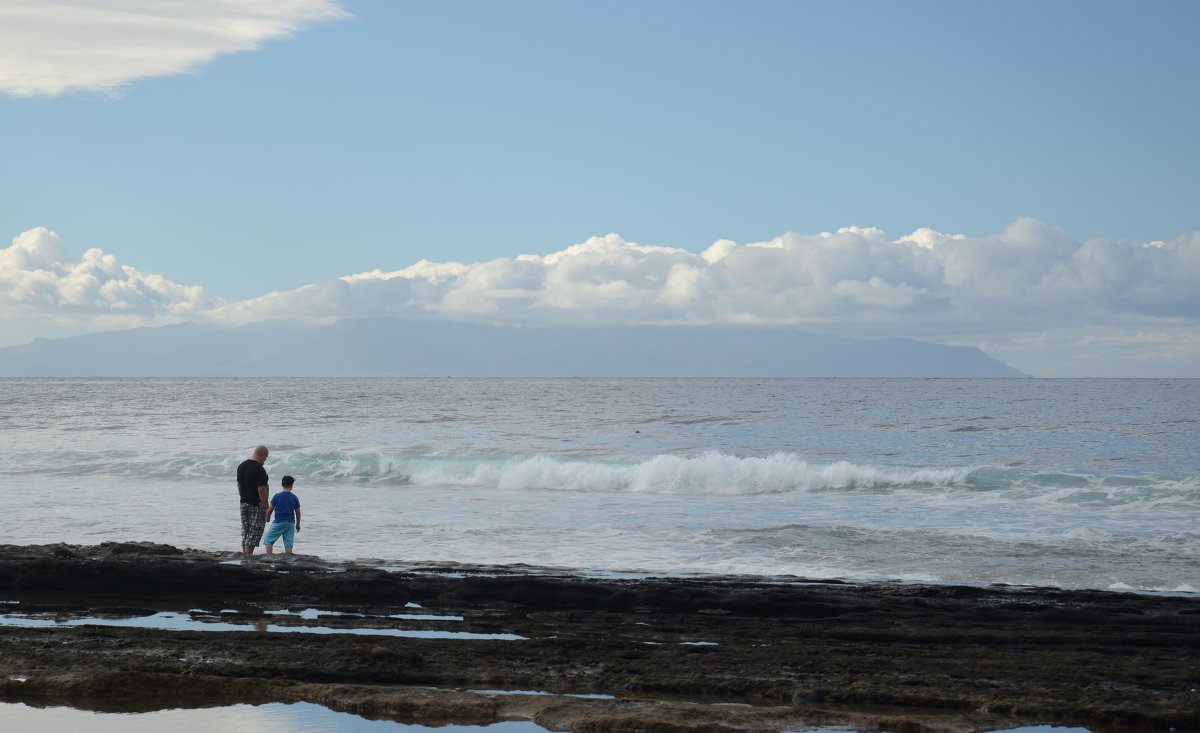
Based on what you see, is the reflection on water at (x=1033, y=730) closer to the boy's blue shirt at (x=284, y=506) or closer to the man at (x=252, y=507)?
the boy's blue shirt at (x=284, y=506)

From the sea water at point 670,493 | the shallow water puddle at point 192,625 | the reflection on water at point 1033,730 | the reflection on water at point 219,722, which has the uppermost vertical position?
the reflection on water at point 1033,730

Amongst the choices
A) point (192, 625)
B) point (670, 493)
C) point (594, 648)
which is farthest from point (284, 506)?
point (670, 493)

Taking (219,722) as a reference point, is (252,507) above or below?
above

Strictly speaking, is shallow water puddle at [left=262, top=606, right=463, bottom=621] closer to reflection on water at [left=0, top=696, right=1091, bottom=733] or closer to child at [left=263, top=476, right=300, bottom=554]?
reflection on water at [left=0, top=696, right=1091, bottom=733]

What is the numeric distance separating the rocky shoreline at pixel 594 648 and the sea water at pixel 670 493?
284cm

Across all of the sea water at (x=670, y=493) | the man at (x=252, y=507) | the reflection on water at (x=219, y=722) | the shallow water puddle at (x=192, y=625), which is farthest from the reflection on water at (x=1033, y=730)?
the man at (x=252, y=507)

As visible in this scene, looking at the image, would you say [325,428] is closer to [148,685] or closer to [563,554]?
[563,554]

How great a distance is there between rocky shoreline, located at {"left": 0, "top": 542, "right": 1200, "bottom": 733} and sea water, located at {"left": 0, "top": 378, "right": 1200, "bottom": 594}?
2.84 m

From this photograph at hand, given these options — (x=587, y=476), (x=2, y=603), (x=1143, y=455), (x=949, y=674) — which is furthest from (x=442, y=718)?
(x=1143, y=455)

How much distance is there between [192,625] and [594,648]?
153 inches

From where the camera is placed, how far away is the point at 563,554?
1675 centimetres

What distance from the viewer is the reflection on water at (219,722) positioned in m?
6.81

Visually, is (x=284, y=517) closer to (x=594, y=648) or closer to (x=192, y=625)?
(x=192, y=625)

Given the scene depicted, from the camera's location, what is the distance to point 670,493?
2834 cm
